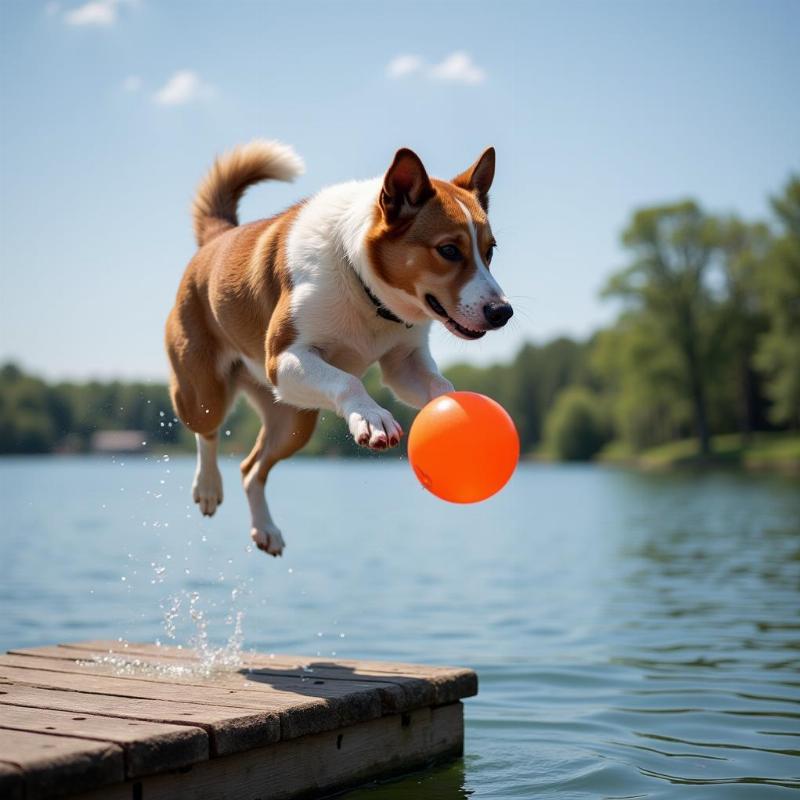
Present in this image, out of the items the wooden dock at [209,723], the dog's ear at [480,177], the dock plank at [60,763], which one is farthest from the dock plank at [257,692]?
the dog's ear at [480,177]

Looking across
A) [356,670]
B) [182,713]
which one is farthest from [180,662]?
[182,713]

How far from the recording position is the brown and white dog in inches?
193

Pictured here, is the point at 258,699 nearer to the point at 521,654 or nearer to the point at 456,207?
the point at 456,207

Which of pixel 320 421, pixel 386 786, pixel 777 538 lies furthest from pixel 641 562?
pixel 386 786

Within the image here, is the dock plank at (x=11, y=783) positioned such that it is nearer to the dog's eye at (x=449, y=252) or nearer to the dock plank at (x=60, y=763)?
the dock plank at (x=60, y=763)

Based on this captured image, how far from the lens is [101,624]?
38.4 ft

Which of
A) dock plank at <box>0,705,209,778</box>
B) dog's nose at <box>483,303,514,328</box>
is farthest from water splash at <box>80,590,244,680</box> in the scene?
dog's nose at <box>483,303,514,328</box>

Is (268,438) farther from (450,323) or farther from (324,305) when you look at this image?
(450,323)

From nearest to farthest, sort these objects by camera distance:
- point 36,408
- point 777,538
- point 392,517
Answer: point 777,538 < point 392,517 < point 36,408

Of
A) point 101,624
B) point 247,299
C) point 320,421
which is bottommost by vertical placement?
point 101,624

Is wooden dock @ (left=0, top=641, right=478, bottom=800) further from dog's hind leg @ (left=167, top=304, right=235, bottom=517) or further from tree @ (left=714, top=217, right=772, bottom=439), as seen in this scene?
tree @ (left=714, top=217, right=772, bottom=439)

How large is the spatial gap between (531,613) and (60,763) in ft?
29.0

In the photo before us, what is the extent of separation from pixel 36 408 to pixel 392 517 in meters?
53.4

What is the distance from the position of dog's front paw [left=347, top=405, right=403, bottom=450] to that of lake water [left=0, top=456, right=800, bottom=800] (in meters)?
1.67
